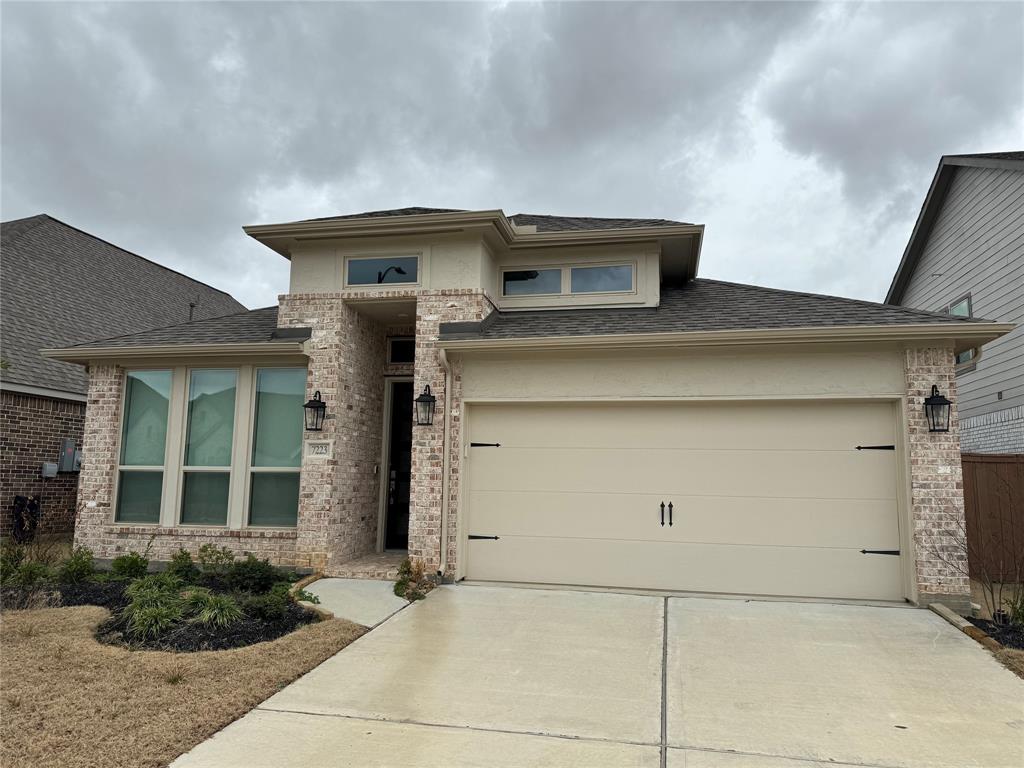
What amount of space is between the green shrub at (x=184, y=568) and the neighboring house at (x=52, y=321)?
392 centimetres

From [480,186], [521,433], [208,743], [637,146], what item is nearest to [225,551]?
[521,433]

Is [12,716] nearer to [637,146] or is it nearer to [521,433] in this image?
[521,433]

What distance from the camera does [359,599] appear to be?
6773 mm

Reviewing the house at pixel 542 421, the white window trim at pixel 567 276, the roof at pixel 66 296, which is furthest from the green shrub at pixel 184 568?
the roof at pixel 66 296

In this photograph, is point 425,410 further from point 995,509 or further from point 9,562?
point 995,509

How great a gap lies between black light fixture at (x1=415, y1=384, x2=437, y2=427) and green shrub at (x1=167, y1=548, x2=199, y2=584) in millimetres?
3162

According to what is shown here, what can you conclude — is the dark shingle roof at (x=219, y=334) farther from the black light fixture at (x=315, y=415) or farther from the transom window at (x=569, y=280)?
the transom window at (x=569, y=280)

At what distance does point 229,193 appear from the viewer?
20312 millimetres

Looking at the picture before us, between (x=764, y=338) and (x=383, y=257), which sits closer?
(x=764, y=338)

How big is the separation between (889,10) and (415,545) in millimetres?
10659

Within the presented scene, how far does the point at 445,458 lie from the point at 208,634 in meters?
3.07

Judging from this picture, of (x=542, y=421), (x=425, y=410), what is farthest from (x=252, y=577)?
(x=542, y=421)

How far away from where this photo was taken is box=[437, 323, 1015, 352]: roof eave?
6.48 m

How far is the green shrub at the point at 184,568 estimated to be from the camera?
747 cm
